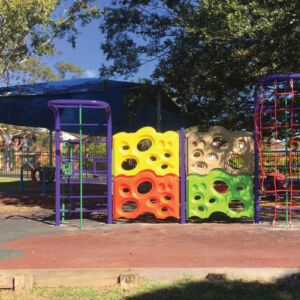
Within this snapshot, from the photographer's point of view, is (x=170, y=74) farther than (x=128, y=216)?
Yes

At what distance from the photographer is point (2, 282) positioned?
6.23 meters

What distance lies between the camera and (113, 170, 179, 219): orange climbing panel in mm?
11633

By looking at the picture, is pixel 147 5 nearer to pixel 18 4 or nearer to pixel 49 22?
pixel 49 22

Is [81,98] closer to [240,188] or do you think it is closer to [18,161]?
[240,188]

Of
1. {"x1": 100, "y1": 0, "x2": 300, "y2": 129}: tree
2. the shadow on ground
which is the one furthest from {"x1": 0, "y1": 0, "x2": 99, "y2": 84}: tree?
the shadow on ground

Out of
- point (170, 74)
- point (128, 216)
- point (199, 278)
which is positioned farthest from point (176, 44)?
point (199, 278)

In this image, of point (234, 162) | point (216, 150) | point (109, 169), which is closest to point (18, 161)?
point (234, 162)

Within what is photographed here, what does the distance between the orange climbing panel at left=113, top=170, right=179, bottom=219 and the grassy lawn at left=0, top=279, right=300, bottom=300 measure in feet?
17.5

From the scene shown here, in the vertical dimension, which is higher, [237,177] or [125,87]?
[125,87]

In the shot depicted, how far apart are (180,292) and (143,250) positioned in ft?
8.23

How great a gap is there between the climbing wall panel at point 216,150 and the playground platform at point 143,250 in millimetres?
1296

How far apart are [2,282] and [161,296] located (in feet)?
6.41

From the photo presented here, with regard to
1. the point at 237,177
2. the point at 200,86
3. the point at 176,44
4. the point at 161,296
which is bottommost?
the point at 161,296

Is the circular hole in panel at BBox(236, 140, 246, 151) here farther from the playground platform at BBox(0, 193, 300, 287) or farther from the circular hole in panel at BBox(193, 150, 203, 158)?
the playground platform at BBox(0, 193, 300, 287)
